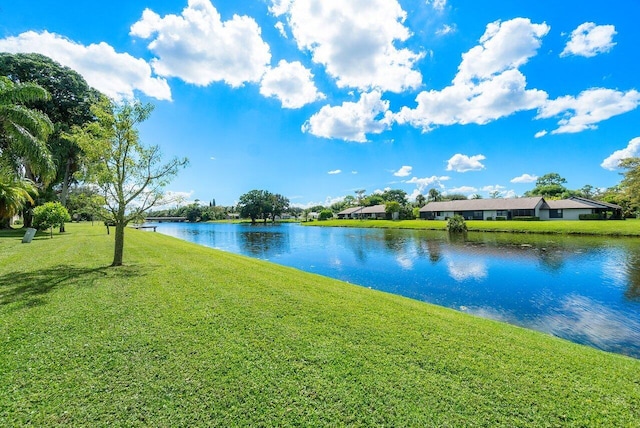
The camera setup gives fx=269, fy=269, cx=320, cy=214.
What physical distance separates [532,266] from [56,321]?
21.3m

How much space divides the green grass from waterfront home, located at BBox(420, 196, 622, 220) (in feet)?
175

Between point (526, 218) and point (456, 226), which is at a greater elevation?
point (526, 218)

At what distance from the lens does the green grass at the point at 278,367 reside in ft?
10.8

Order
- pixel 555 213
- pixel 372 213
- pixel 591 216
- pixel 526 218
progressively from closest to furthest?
pixel 591 216
pixel 526 218
pixel 555 213
pixel 372 213

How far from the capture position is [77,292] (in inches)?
279

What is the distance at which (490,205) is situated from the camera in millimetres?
53219

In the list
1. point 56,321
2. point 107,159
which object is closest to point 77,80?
point 107,159

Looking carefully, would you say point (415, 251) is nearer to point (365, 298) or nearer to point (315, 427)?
point (365, 298)

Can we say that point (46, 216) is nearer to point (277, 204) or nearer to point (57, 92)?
point (57, 92)

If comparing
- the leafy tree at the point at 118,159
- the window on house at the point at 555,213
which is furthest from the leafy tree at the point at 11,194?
the window on house at the point at 555,213

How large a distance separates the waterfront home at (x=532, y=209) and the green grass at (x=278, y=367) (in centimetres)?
5325

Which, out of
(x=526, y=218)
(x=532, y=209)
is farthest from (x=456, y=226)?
(x=532, y=209)

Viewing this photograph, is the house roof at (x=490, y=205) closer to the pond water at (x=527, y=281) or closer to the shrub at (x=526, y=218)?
the shrub at (x=526, y=218)

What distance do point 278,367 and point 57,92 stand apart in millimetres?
32861
